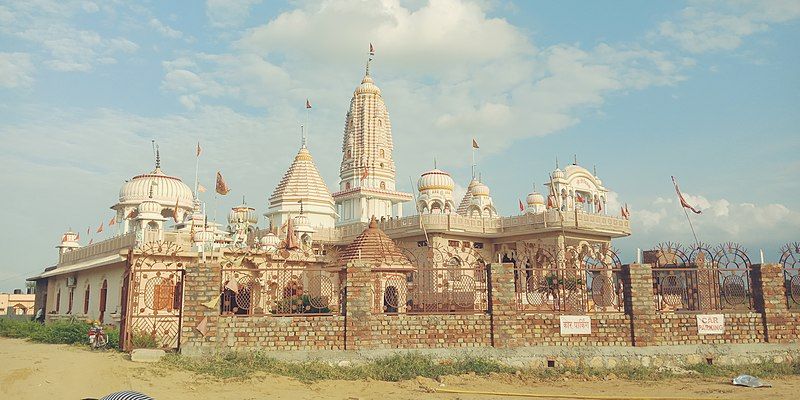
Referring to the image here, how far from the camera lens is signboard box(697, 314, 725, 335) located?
16312 millimetres

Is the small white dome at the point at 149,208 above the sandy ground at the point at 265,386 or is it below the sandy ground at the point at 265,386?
above

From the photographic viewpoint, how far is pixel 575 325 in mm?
15844

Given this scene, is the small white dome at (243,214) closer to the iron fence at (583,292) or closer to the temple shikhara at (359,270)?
the temple shikhara at (359,270)

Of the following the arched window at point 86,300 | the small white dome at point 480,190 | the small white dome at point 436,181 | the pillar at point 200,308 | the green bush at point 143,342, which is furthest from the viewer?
the small white dome at point 480,190

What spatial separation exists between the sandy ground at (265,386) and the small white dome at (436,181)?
29828 mm

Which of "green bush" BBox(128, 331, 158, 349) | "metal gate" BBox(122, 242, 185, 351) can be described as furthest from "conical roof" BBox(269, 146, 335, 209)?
"green bush" BBox(128, 331, 158, 349)

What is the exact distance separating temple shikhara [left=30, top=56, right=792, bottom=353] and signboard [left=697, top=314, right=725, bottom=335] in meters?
0.68

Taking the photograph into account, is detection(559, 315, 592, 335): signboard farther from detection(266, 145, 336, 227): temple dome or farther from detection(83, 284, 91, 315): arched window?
detection(266, 145, 336, 227): temple dome

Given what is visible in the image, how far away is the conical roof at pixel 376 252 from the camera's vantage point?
2100 cm

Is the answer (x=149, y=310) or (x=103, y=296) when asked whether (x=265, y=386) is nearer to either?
(x=149, y=310)

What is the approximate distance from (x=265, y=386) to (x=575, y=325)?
7656 mm

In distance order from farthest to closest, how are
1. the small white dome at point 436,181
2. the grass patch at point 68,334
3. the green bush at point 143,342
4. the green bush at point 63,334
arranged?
the small white dome at point 436,181, the green bush at point 63,334, the grass patch at point 68,334, the green bush at point 143,342

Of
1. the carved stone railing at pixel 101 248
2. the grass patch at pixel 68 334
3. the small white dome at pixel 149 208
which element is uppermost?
the small white dome at pixel 149 208

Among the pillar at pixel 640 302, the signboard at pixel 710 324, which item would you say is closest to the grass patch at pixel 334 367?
the pillar at pixel 640 302
